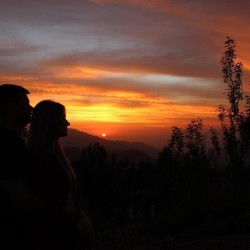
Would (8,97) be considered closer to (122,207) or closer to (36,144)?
(36,144)

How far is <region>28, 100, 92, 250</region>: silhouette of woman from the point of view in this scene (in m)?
2.75

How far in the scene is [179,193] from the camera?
32.8ft

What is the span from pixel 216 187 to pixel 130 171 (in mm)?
9845

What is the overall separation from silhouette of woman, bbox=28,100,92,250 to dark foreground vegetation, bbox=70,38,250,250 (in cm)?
→ 407

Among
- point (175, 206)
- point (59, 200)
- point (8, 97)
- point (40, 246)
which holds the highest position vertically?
point (8, 97)

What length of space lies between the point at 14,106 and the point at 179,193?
743 centimetres

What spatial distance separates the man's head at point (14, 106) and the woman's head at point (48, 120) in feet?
0.21

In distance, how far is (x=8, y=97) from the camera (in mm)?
2922

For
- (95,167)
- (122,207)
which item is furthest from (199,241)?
(95,167)

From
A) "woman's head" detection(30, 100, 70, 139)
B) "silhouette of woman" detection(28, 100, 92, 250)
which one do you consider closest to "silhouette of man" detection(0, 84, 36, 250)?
"silhouette of woman" detection(28, 100, 92, 250)

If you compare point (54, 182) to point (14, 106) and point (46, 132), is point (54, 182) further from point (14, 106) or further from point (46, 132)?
point (14, 106)

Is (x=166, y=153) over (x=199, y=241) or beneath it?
over

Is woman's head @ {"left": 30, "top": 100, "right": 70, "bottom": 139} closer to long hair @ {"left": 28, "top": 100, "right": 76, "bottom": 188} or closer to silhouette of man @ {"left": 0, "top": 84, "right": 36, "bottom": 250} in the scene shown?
long hair @ {"left": 28, "top": 100, "right": 76, "bottom": 188}

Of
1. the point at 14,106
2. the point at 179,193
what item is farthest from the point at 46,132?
the point at 179,193
